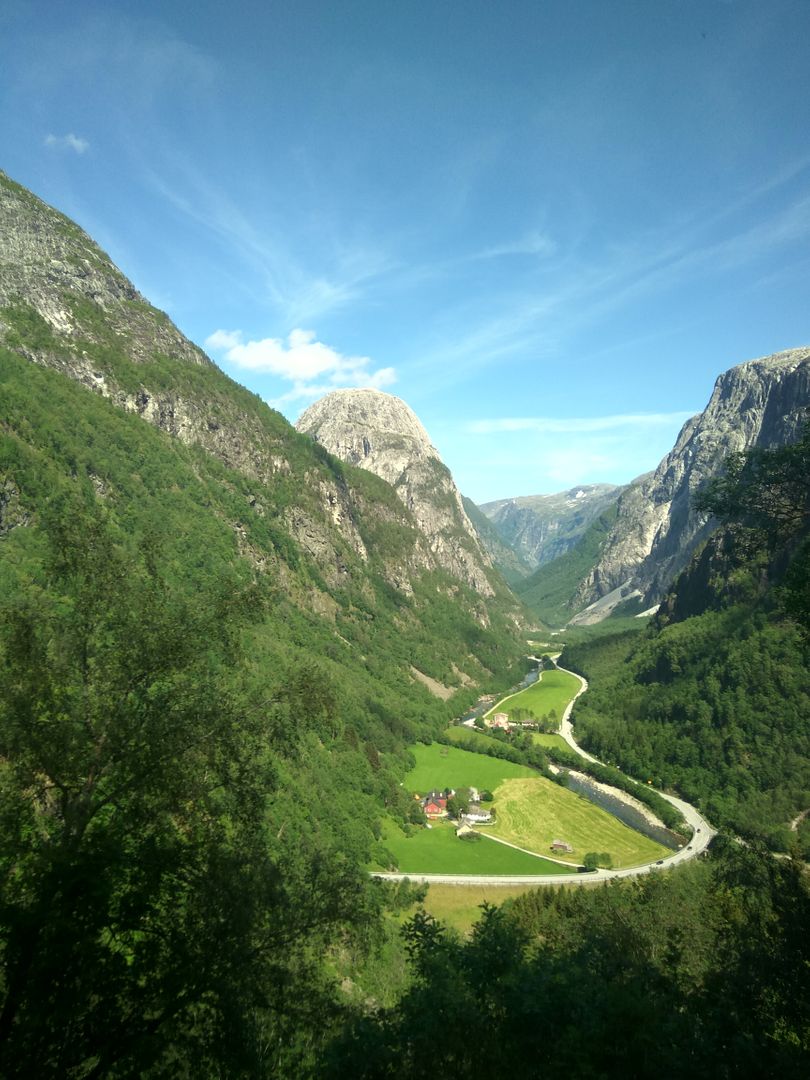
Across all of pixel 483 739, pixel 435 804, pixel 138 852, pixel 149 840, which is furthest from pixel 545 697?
pixel 138 852

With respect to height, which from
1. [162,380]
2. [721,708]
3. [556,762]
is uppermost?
[162,380]

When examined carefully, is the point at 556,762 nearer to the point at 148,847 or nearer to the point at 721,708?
the point at 721,708

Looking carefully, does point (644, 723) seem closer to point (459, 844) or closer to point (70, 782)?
point (459, 844)

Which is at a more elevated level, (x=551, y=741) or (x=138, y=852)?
(x=138, y=852)

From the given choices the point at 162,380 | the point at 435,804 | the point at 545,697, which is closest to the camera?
the point at 435,804

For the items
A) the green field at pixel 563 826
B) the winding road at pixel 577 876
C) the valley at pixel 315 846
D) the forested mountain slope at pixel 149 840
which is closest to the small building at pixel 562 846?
the green field at pixel 563 826
